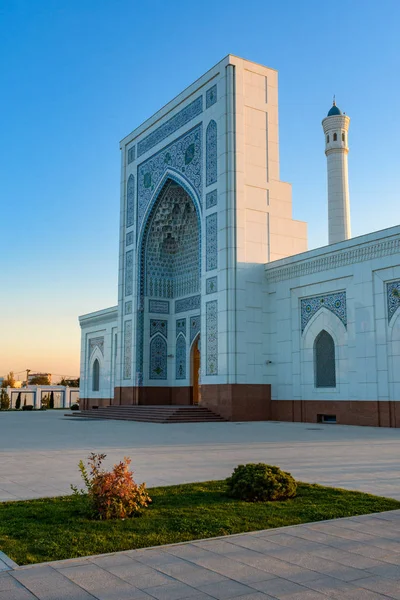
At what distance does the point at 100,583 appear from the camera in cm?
271

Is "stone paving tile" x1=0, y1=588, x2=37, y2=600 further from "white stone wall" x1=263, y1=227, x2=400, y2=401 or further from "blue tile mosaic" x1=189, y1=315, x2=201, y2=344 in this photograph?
"blue tile mosaic" x1=189, y1=315, x2=201, y2=344

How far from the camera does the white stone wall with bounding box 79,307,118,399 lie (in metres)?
25.9

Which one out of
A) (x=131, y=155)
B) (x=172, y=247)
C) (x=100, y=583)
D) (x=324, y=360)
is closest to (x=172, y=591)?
(x=100, y=583)

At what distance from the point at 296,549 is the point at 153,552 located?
30.4 inches

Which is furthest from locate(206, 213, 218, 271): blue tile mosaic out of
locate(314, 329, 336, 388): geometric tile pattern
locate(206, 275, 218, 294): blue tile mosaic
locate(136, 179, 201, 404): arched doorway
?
locate(314, 329, 336, 388): geometric tile pattern

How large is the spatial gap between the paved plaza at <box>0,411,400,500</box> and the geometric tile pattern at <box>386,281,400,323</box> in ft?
10.1

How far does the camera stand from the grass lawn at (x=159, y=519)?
3299 millimetres

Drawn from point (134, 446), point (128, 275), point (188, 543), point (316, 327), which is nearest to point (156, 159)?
point (128, 275)

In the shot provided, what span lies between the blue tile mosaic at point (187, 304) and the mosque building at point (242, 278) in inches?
2.5

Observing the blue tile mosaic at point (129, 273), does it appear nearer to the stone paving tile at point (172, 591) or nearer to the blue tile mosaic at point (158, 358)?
the blue tile mosaic at point (158, 358)

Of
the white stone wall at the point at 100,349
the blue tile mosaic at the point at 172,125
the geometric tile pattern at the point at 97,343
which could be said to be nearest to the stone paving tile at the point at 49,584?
the blue tile mosaic at the point at 172,125

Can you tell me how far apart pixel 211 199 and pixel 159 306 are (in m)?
5.64

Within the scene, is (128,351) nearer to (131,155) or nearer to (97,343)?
(97,343)

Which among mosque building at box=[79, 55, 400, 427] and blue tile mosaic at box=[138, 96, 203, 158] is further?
blue tile mosaic at box=[138, 96, 203, 158]
